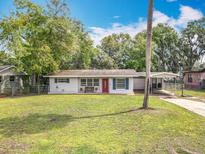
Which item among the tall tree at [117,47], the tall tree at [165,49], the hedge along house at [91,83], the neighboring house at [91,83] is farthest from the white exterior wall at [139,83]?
the tall tree at [165,49]

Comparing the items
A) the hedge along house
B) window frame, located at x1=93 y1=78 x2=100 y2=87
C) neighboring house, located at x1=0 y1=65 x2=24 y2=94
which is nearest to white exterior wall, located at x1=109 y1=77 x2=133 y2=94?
the hedge along house

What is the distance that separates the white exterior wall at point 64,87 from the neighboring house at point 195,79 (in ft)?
71.3

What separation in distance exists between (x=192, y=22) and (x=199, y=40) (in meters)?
4.62

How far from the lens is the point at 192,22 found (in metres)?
45.9

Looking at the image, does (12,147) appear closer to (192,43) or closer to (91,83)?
(91,83)

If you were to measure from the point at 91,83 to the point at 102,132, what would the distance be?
54.0ft

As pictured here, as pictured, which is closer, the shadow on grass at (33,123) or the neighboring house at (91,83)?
the shadow on grass at (33,123)

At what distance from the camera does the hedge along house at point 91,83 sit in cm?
2325

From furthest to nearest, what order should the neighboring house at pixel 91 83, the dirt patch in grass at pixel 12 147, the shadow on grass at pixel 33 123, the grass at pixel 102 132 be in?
the neighboring house at pixel 91 83 < the shadow on grass at pixel 33 123 < the grass at pixel 102 132 < the dirt patch in grass at pixel 12 147

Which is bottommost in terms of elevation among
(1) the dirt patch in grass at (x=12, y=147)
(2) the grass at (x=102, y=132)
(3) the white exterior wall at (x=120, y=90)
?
(1) the dirt patch in grass at (x=12, y=147)

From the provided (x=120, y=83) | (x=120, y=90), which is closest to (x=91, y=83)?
(x=120, y=83)

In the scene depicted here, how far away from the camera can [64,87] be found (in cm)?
2406

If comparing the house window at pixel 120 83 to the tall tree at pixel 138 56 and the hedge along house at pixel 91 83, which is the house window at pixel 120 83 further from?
the tall tree at pixel 138 56

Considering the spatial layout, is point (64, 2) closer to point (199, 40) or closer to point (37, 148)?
point (37, 148)
